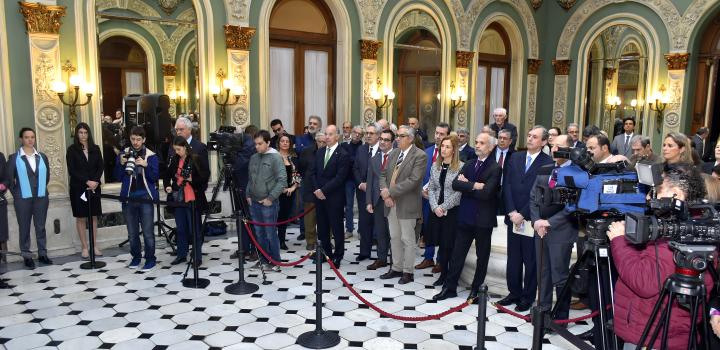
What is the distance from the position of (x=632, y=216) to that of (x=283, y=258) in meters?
5.24

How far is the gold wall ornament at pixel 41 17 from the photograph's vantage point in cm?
687

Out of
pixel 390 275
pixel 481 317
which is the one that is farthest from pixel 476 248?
pixel 481 317

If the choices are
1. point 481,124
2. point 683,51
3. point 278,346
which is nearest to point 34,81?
point 278,346

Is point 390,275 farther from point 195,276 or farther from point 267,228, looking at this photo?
point 195,276

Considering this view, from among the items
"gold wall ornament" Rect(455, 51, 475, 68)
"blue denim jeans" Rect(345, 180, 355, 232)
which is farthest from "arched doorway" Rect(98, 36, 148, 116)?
"gold wall ornament" Rect(455, 51, 475, 68)

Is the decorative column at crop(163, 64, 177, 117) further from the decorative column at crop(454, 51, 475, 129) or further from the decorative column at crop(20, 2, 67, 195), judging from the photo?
the decorative column at crop(454, 51, 475, 129)

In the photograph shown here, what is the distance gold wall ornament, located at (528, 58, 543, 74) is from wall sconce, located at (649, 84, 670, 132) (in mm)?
2668

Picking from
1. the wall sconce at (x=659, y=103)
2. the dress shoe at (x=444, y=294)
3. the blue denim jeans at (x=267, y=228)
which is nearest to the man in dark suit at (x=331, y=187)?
the blue denim jeans at (x=267, y=228)

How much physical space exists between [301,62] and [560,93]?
23.2ft

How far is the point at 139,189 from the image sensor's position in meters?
6.69

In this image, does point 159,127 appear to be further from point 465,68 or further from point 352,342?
point 465,68

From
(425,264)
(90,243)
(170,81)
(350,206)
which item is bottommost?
(425,264)

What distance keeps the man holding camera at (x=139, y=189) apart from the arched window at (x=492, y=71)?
8.20m

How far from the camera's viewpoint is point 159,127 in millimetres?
8625
